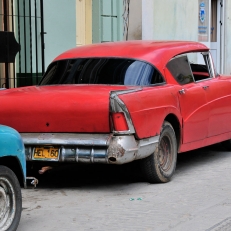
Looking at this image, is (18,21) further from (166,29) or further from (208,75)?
(166,29)

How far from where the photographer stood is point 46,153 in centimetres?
775

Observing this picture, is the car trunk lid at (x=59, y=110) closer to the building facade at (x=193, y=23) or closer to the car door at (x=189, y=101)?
the car door at (x=189, y=101)

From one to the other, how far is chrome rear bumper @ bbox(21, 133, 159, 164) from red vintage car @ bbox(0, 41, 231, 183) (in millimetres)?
11

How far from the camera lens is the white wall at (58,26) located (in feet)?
44.3

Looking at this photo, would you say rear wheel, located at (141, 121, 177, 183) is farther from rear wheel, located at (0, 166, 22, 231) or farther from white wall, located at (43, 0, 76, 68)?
white wall, located at (43, 0, 76, 68)

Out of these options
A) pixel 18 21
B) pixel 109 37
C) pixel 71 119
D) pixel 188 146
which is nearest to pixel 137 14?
pixel 109 37

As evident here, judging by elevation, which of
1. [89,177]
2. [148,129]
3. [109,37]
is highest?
[109,37]

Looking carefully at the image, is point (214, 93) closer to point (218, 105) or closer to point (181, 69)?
point (218, 105)

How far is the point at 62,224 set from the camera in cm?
646

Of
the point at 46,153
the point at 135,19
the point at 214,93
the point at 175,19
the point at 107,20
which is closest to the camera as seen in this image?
the point at 46,153

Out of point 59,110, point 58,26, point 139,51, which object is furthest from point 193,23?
point 59,110

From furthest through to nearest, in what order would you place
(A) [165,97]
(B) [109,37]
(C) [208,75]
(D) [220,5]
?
(D) [220,5], (B) [109,37], (C) [208,75], (A) [165,97]

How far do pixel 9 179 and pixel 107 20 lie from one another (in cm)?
1033

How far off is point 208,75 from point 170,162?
78.4 inches
